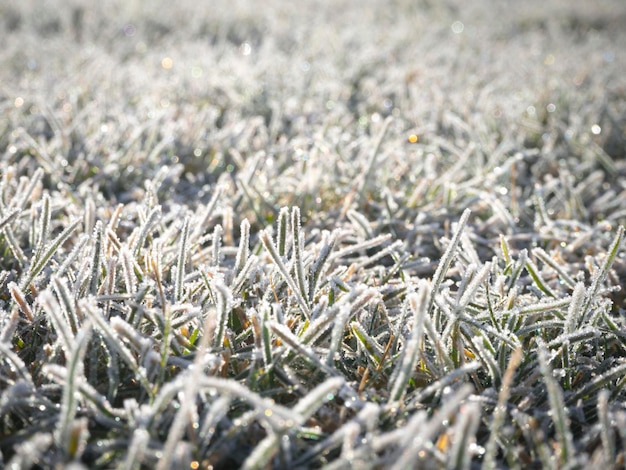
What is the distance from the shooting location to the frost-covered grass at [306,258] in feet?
2.68

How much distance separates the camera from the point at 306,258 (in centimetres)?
122

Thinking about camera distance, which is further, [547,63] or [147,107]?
[547,63]

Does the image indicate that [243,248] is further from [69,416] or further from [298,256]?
[69,416]

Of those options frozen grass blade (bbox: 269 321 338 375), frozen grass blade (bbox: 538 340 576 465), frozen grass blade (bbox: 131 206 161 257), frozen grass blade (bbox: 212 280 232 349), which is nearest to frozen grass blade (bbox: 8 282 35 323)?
frozen grass blade (bbox: 131 206 161 257)

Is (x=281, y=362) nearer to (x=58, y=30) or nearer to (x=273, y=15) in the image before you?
(x=58, y=30)

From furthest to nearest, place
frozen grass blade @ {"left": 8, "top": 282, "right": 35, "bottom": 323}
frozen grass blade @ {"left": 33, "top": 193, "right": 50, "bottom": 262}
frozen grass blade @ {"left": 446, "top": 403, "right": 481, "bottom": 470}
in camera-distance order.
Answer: frozen grass blade @ {"left": 33, "top": 193, "right": 50, "bottom": 262} → frozen grass blade @ {"left": 8, "top": 282, "right": 35, "bottom": 323} → frozen grass blade @ {"left": 446, "top": 403, "right": 481, "bottom": 470}

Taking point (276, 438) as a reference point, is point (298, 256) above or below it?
above

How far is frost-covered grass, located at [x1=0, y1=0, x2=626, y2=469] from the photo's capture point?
0.82 m

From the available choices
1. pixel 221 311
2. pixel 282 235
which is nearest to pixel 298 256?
pixel 282 235

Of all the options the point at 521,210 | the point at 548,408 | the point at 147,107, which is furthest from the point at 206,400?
the point at 147,107

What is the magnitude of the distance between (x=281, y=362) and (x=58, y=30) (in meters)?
3.70

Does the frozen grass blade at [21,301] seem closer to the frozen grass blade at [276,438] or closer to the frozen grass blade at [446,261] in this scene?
the frozen grass blade at [276,438]

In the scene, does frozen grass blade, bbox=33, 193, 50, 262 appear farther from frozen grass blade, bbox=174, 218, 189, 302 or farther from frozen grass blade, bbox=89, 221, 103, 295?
frozen grass blade, bbox=174, 218, 189, 302

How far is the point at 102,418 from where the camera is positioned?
83 centimetres
